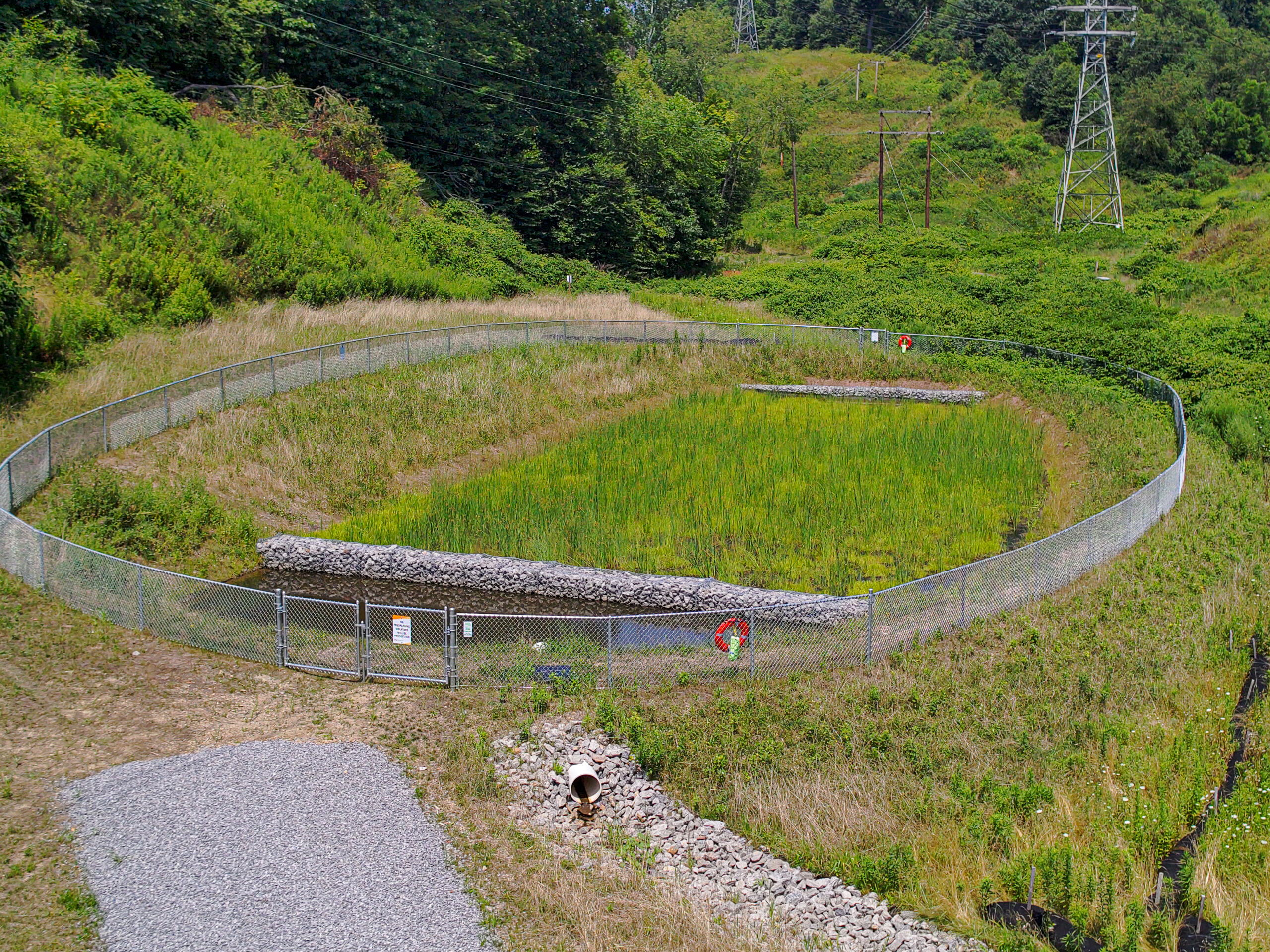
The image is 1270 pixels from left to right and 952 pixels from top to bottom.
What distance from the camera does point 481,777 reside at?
14758mm

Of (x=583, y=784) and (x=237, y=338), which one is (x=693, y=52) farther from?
(x=583, y=784)

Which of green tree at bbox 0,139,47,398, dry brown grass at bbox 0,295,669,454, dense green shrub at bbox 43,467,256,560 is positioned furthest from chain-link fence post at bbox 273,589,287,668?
green tree at bbox 0,139,47,398

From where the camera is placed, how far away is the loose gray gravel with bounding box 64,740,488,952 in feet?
39.0

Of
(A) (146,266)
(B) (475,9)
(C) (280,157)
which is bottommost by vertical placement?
(A) (146,266)

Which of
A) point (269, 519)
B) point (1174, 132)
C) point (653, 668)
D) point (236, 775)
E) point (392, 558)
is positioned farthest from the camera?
point (1174, 132)

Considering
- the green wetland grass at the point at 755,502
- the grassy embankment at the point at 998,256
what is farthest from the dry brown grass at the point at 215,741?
the grassy embankment at the point at 998,256

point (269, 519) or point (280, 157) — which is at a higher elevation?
point (280, 157)

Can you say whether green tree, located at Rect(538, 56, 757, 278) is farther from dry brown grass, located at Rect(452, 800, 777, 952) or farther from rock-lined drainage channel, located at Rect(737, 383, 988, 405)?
dry brown grass, located at Rect(452, 800, 777, 952)

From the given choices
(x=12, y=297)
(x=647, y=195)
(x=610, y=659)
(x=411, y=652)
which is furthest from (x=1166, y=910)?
(x=647, y=195)

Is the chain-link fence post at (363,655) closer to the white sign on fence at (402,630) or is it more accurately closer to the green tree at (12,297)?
the white sign on fence at (402,630)

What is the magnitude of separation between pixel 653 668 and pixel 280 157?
37.3 m

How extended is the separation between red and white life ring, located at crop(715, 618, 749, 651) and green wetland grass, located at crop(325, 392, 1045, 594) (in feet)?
14.3

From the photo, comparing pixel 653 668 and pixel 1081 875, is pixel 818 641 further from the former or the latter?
pixel 1081 875

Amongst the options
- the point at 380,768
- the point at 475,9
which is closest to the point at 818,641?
the point at 380,768
